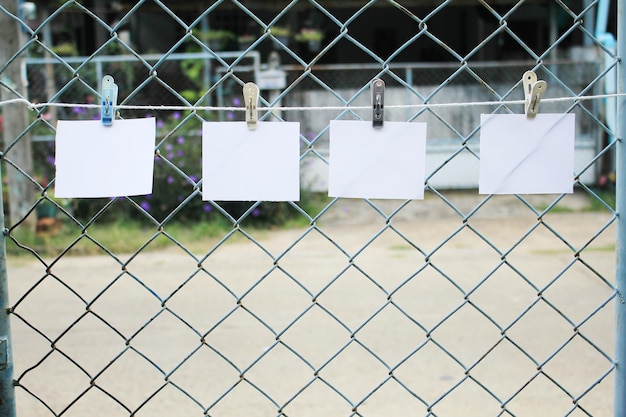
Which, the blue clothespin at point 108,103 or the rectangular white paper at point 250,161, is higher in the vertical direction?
the blue clothespin at point 108,103

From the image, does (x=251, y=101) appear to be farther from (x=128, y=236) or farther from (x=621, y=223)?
(x=128, y=236)

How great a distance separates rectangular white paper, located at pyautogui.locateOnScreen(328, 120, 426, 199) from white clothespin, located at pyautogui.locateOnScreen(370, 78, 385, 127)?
3cm

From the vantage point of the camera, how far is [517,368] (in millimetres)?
3609

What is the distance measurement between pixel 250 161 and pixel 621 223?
797mm

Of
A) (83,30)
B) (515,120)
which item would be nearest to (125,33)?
(83,30)

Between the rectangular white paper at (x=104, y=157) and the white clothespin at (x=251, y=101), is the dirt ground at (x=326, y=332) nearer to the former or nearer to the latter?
the rectangular white paper at (x=104, y=157)

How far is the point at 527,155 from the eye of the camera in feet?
4.89

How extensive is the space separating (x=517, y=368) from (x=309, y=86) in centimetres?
666

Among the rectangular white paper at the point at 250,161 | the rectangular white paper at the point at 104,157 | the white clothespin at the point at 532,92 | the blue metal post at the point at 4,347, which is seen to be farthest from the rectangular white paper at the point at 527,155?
the blue metal post at the point at 4,347

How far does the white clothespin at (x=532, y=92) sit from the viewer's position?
1423 millimetres

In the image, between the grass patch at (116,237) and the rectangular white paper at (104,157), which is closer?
the rectangular white paper at (104,157)

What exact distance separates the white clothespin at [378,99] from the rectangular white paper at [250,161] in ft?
0.52

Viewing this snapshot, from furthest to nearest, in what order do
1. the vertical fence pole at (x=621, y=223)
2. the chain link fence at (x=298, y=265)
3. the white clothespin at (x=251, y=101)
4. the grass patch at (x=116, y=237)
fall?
1. the grass patch at (x=116, y=237)
2. the chain link fence at (x=298, y=265)
3. the vertical fence pole at (x=621, y=223)
4. the white clothespin at (x=251, y=101)

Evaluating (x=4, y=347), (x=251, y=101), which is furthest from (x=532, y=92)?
(x=4, y=347)
